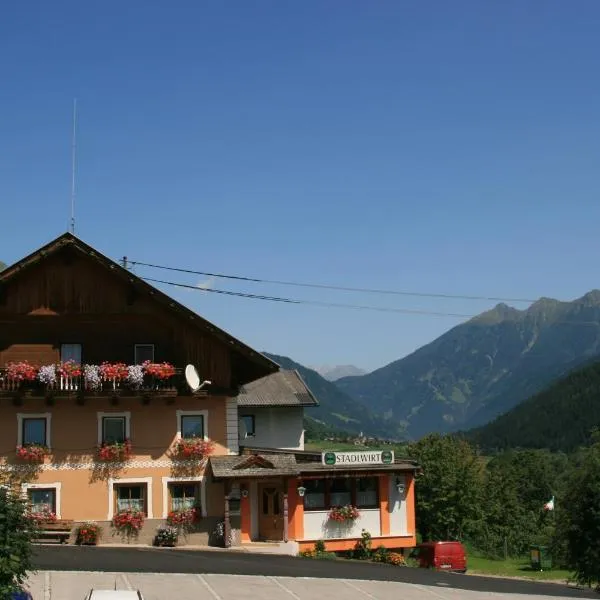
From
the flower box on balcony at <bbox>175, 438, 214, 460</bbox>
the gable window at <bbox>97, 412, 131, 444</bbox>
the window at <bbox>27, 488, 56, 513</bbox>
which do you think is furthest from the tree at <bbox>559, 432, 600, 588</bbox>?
the window at <bbox>27, 488, 56, 513</bbox>

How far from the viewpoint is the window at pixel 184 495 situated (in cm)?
3350

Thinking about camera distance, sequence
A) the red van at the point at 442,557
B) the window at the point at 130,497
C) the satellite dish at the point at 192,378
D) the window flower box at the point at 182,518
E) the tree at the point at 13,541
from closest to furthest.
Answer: the tree at the point at 13,541 < the satellite dish at the point at 192,378 < the window flower box at the point at 182,518 < the window at the point at 130,497 < the red van at the point at 442,557

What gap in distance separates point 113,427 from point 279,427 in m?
21.2

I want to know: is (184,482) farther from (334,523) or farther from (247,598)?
(247,598)

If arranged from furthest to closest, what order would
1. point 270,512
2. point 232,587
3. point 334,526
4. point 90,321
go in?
point 270,512
point 334,526
point 90,321
point 232,587

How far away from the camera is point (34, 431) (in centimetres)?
3281

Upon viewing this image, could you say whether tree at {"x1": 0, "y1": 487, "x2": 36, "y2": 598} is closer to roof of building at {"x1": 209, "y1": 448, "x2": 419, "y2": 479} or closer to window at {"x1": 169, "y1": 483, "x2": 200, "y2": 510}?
roof of building at {"x1": 209, "y1": 448, "x2": 419, "y2": 479}

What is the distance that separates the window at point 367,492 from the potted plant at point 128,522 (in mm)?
8328

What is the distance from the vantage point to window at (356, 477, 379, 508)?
116 feet

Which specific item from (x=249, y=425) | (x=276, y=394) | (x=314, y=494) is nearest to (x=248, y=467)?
(x=314, y=494)

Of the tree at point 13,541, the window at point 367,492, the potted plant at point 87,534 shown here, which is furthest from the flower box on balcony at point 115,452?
the tree at point 13,541

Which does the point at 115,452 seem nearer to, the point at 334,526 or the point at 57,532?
the point at 57,532

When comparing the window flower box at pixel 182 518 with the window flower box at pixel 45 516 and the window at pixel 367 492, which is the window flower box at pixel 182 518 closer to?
the window flower box at pixel 45 516

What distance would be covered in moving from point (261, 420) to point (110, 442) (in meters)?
20.8
